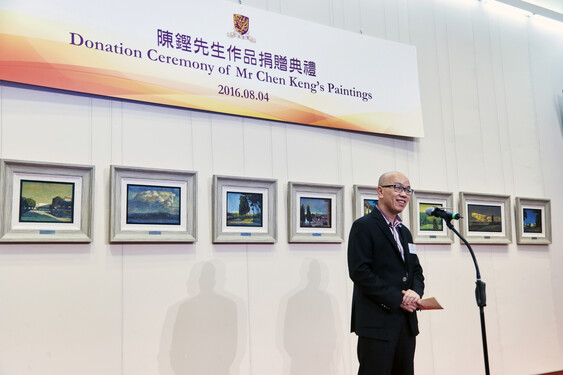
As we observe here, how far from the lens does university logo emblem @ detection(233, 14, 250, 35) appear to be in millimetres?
3643

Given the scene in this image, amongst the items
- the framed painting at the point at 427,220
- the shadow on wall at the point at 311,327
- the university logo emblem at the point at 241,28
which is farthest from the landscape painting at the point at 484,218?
the university logo emblem at the point at 241,28

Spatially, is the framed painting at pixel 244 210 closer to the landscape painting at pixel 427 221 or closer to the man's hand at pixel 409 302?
the man's hand at pixel 409 302

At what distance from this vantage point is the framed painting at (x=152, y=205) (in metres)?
3.14

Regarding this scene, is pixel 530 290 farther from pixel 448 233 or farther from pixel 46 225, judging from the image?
pixel 46 225

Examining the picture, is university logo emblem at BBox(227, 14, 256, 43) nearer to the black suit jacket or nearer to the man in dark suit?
the man in dark suit

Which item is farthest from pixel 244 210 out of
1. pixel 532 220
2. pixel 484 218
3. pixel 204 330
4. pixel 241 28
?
pixel 532 220

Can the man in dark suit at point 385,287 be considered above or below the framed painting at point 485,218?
below

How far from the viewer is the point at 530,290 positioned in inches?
189

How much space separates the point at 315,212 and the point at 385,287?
1131 millimetres

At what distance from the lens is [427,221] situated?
14.2 ft

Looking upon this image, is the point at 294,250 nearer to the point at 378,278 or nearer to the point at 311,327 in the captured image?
the point at 311,327

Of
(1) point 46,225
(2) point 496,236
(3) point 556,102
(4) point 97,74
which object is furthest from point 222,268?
(3) point 556,102

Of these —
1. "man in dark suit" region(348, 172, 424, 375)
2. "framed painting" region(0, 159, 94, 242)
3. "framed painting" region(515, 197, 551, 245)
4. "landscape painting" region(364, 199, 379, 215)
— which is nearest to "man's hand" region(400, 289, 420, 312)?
"man in dark suit" region(348, 172, 424, 375)

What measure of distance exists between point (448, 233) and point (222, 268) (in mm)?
1983
